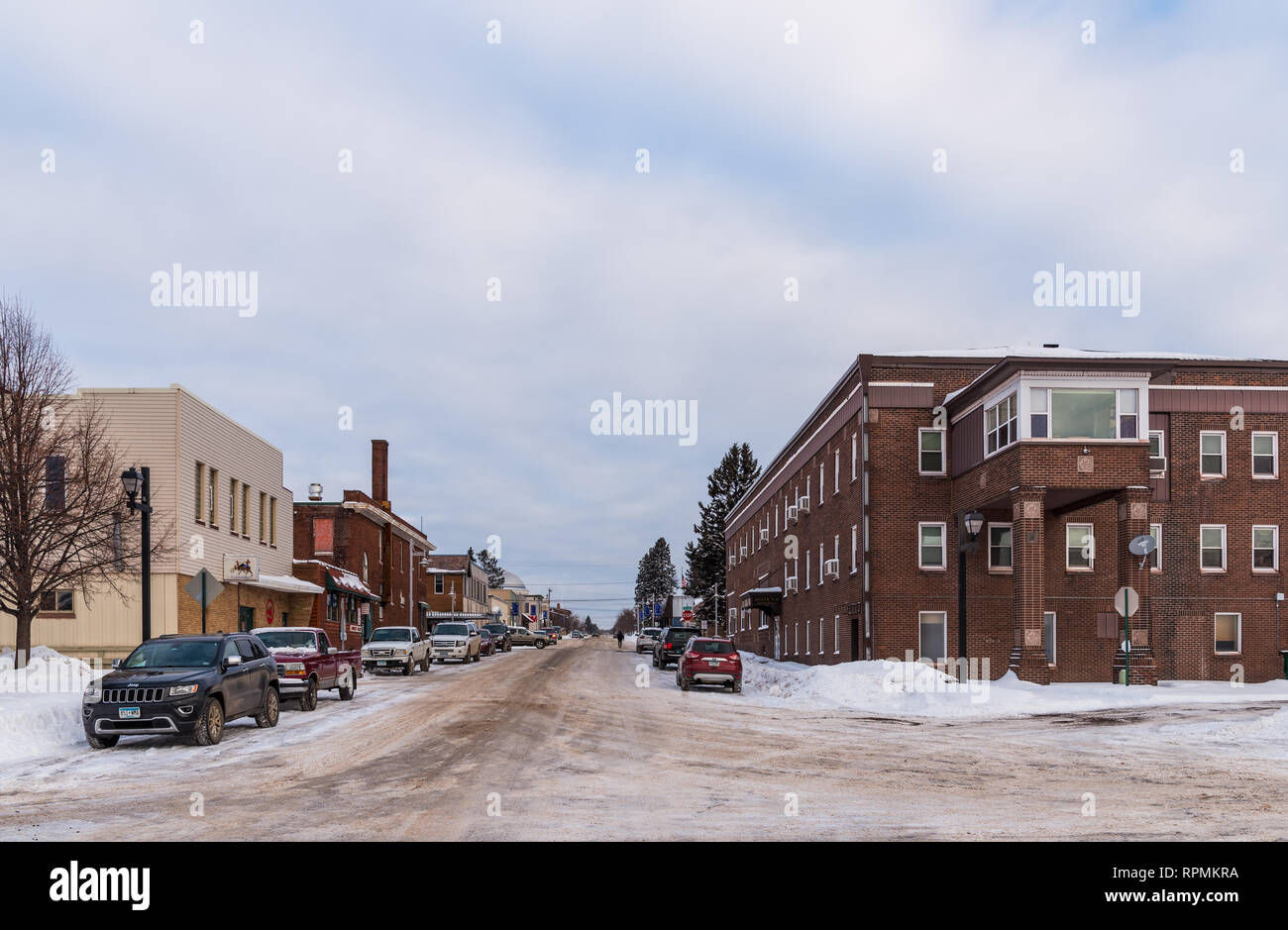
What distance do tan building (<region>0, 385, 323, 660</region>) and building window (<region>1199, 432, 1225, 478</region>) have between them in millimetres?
34287

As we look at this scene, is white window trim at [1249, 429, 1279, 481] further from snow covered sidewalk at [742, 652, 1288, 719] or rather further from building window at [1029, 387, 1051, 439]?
building window at [1029, 387, 1051, 439]

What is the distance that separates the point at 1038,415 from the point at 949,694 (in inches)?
370

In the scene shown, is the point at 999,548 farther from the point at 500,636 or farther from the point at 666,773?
the point at 500,636

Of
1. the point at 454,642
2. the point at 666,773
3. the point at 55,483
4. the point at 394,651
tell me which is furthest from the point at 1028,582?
the point at 454,642

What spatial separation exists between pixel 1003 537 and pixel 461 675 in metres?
19.5

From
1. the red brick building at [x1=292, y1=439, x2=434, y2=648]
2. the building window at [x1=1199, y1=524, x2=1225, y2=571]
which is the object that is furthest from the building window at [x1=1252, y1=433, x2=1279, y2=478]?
the red brick building at [x1=292, y1=439, x2=434, y2=648]

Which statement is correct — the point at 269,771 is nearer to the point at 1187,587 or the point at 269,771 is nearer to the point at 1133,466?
the point at 1133,466

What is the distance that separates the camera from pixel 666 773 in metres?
14.4

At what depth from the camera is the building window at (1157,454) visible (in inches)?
1507

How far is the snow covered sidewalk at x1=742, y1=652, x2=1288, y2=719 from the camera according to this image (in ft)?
86.5

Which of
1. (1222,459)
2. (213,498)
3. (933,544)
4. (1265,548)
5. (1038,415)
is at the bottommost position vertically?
(1265,548)

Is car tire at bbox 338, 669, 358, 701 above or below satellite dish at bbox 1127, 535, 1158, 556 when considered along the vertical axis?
below

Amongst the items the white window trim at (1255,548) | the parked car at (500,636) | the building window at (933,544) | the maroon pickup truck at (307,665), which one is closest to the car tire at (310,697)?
the maroon pickup truck at (307,665)
